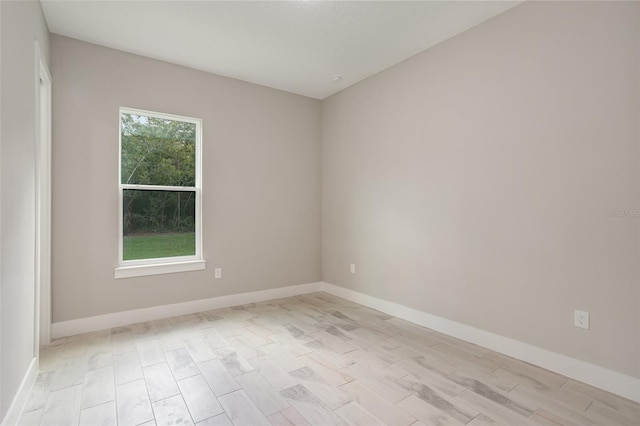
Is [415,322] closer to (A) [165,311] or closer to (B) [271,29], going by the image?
(A) [165,311]

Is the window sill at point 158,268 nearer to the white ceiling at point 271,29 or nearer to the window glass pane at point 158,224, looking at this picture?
the window glass pane at point 158,224

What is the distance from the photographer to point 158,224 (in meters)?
3.51

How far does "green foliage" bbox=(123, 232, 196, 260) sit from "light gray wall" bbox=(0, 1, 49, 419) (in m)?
1.17

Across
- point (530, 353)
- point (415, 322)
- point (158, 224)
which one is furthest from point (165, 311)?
point (530, 353)

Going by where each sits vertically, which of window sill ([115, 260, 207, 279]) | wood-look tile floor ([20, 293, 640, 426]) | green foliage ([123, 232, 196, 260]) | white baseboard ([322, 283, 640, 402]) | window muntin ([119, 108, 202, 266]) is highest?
window muntin ([119, 108, 202, 266])

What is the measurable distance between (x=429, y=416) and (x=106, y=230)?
10.5 feet

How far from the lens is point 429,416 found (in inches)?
71.4

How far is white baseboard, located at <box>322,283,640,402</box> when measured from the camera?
204cm

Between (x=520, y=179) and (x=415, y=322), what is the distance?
1.71m

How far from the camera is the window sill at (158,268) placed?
3.24 meters

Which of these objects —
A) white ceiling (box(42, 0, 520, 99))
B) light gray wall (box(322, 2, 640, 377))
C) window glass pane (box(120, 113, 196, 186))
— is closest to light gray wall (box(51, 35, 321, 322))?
window glass pane (box(120, 113, 196, 186))

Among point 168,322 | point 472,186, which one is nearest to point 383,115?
point 472,186

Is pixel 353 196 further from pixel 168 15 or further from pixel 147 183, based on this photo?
pixel 168 15

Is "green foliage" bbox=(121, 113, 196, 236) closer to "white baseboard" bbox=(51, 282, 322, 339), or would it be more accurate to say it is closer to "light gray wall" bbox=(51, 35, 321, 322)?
"light gray wall" bbox=(51, 35, 321, 322)
